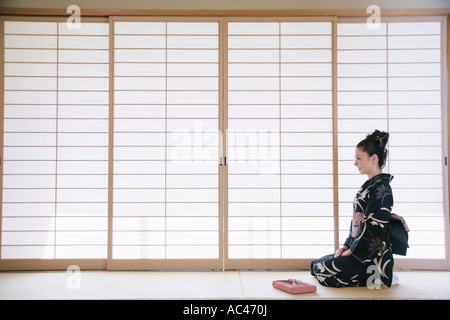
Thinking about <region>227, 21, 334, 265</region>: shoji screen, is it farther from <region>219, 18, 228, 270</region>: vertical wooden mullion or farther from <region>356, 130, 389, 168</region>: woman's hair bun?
<region>356, 130, 389, 168</region>: woman's hair bun

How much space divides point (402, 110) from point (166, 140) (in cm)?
234

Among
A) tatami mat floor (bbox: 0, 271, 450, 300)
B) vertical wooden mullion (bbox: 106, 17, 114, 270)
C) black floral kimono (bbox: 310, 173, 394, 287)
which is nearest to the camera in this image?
tatami mat floor (bbox: 0, 271, 450, 300)

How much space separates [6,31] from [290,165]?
3084 mm

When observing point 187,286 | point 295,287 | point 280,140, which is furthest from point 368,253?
point 187,286

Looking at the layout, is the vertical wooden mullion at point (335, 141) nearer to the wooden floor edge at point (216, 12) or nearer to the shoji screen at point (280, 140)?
the shoji screen at point (280, 140)

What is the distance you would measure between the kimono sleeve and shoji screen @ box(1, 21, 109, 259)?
237 centimetres

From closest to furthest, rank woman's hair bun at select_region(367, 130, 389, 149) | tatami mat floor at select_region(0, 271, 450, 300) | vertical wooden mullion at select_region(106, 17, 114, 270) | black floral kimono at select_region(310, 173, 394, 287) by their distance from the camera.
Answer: tatami mat floor at select_region(0, 271, 450, 300)
black floral kimono at select_region(310, 173, 394, 287)
woman's hair bun at select_region(367, 130, 389, 149)
vertical wooden mullion at select_region(106, 17, 114, 270)

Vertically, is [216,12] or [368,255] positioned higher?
[216,12]

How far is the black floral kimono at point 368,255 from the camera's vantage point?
3381 mm

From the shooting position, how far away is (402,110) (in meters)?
4.19

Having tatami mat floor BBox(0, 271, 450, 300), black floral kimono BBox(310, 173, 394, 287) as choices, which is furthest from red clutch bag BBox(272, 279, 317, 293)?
black floral kimono BBox(310, 173, 394, 287)

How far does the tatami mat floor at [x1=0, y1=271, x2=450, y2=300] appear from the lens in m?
3.16

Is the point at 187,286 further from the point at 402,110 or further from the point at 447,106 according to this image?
the point at 447,106
